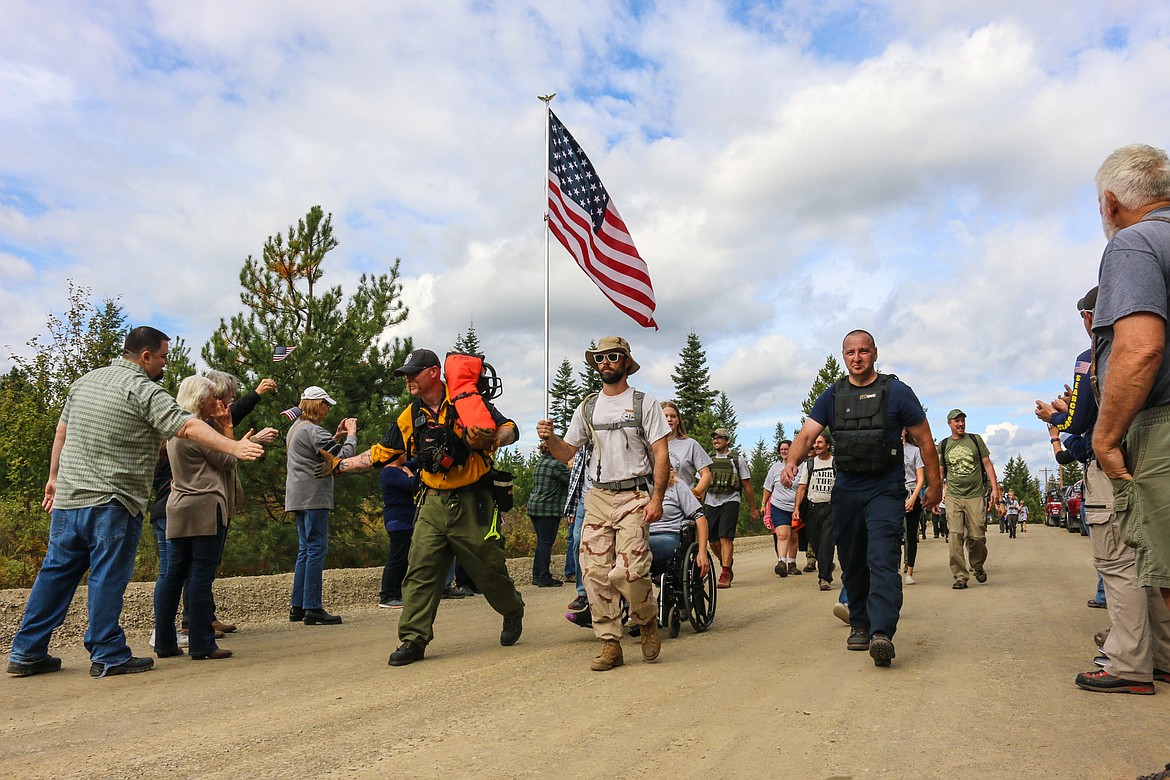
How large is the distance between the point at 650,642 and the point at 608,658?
1.43 feet

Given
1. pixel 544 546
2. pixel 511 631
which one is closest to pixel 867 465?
pixel 511 631

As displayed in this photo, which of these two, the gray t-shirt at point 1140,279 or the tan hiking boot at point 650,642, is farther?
the tan hiking boot at point 650,642

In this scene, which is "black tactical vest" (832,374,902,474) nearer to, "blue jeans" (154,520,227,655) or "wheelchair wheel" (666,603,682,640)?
"wheelchair wheel" (666,603,682,640)

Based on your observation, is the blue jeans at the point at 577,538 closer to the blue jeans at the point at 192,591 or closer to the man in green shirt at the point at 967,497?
the blue jeans at the point at 192,591

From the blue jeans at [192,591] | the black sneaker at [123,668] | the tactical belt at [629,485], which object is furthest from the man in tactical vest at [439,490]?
the black sneaker at [123,668]

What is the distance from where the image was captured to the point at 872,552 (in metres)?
6.22

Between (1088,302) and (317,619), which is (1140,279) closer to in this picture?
(1088,302)

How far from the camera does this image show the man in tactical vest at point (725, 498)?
1199 cm

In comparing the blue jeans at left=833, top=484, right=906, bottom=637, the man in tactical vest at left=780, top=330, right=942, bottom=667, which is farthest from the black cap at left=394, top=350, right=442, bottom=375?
the blue jeans at left=833, top=484, right=906, bottom=637

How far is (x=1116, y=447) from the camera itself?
12.8 ft

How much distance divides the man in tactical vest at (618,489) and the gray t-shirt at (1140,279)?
3.11m

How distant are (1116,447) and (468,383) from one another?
411 centimetres

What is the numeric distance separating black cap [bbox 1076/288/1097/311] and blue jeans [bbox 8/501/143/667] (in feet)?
21.2

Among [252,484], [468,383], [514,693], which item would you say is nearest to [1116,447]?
[514,693]
